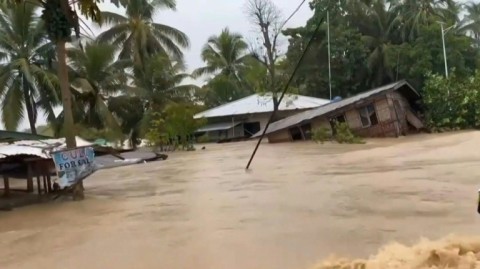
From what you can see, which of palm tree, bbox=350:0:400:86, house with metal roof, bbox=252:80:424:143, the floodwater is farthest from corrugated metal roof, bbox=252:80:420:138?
the floodwater

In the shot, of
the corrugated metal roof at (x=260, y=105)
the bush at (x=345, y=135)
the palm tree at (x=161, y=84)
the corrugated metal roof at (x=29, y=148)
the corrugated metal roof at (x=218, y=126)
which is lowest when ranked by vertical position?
the bush at (x=345, y=135)

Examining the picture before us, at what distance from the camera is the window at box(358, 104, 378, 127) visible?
1208 inches

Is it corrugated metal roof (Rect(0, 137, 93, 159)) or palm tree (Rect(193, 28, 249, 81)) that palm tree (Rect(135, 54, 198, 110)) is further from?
corrugated metal roof (Rect(0, 137, 93, 159))

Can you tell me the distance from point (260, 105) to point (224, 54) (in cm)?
816

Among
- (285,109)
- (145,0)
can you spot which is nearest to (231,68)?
(285,109)

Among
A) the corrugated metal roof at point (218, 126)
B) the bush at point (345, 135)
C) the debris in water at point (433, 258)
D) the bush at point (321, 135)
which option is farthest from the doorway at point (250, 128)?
the debris in water at point (433, 258)

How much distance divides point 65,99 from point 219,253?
7.51 metres

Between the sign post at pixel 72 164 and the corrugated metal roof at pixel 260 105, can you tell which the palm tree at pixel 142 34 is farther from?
the sign post at pixel 72 164

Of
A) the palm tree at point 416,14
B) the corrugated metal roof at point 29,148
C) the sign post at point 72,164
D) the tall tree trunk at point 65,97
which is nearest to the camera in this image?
the sign post at point 72,164

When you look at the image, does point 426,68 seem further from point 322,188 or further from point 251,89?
point 322,188

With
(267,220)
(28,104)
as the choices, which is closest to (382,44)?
(28,104)

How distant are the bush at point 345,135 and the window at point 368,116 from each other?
1505mm

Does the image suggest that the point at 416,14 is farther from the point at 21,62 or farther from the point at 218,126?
the point at 21,62

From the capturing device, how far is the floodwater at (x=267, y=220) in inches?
278
